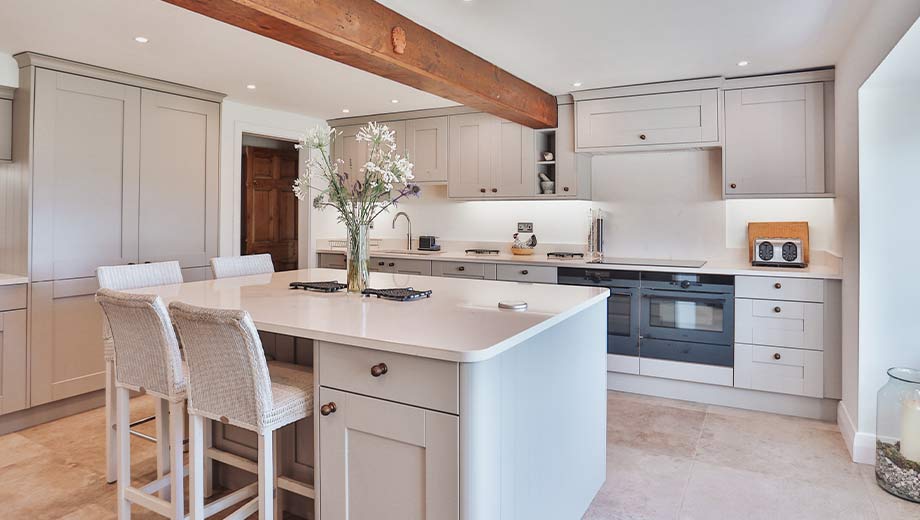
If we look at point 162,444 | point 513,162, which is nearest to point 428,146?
point 513,162

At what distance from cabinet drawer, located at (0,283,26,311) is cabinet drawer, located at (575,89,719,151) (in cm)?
400

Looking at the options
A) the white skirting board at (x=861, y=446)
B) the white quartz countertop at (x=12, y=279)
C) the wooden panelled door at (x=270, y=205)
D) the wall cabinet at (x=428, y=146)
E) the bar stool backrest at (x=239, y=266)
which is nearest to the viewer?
the white skirting board at (x=861, y=446)

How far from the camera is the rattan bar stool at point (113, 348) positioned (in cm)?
237

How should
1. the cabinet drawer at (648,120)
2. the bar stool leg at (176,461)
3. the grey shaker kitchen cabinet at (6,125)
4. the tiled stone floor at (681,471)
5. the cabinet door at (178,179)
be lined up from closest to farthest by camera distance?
the bar stool leg at (176,461) < the tiled stone floor at (681,471) < the grey shaker kitchen cabinet at (6,125) < the cabinet drawer at (648,120) < the cabinet door at (178,179)

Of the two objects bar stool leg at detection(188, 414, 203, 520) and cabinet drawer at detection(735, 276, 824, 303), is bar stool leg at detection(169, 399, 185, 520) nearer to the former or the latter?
bar stool leg at detection(188, 414, 203, 520)

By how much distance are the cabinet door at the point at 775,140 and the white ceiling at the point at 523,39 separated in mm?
210

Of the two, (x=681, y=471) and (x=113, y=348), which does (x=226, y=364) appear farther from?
(x=681, y=471)

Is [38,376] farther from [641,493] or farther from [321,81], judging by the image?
[641,493]

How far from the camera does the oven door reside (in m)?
3.83

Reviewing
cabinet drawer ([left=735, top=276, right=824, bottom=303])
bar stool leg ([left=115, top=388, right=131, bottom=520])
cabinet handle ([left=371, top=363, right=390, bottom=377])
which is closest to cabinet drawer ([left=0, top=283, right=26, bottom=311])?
bar stool leg ([left=115, top=388, right=131, bottom=520])

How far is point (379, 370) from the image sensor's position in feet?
5.43

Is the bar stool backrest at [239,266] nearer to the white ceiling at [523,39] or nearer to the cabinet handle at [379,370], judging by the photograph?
the white ceiling at [523,39]

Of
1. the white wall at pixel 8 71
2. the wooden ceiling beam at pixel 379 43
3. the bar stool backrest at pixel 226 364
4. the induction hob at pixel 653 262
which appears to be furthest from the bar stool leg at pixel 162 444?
the induction hob at pixel 653 262

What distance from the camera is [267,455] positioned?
178 cm
